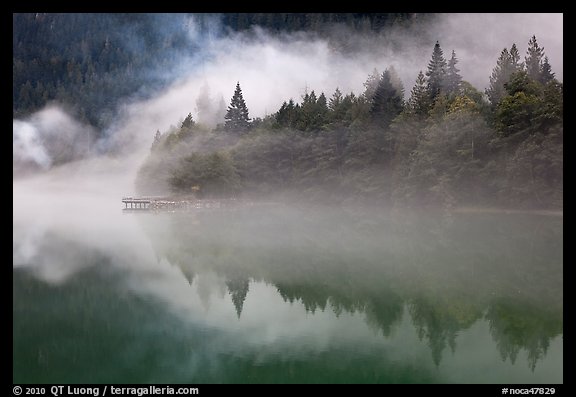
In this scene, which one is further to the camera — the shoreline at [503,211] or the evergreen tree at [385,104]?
the evergreen tree at [385,104]

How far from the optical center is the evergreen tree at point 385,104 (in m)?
60.5

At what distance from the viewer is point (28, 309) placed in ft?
60.6

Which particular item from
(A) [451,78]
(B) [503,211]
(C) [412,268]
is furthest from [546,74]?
(C) [412,268]

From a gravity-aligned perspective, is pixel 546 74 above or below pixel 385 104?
above

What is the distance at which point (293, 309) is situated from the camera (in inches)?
746

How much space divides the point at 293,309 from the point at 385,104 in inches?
1799

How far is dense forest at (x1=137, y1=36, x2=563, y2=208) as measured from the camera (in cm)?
4532

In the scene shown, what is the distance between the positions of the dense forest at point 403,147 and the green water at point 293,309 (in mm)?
12526

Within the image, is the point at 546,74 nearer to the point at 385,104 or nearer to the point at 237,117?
the point at 385,104

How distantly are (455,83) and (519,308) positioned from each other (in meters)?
61.2

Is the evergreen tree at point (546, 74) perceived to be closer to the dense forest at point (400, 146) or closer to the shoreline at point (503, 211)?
the dense forest at point (400, 146)

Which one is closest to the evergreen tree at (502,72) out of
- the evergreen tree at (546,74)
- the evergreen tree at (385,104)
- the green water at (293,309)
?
the evergreen tree at (546,74)

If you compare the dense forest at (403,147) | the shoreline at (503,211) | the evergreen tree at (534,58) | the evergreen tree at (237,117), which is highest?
the evergreen tree at (534,58)
